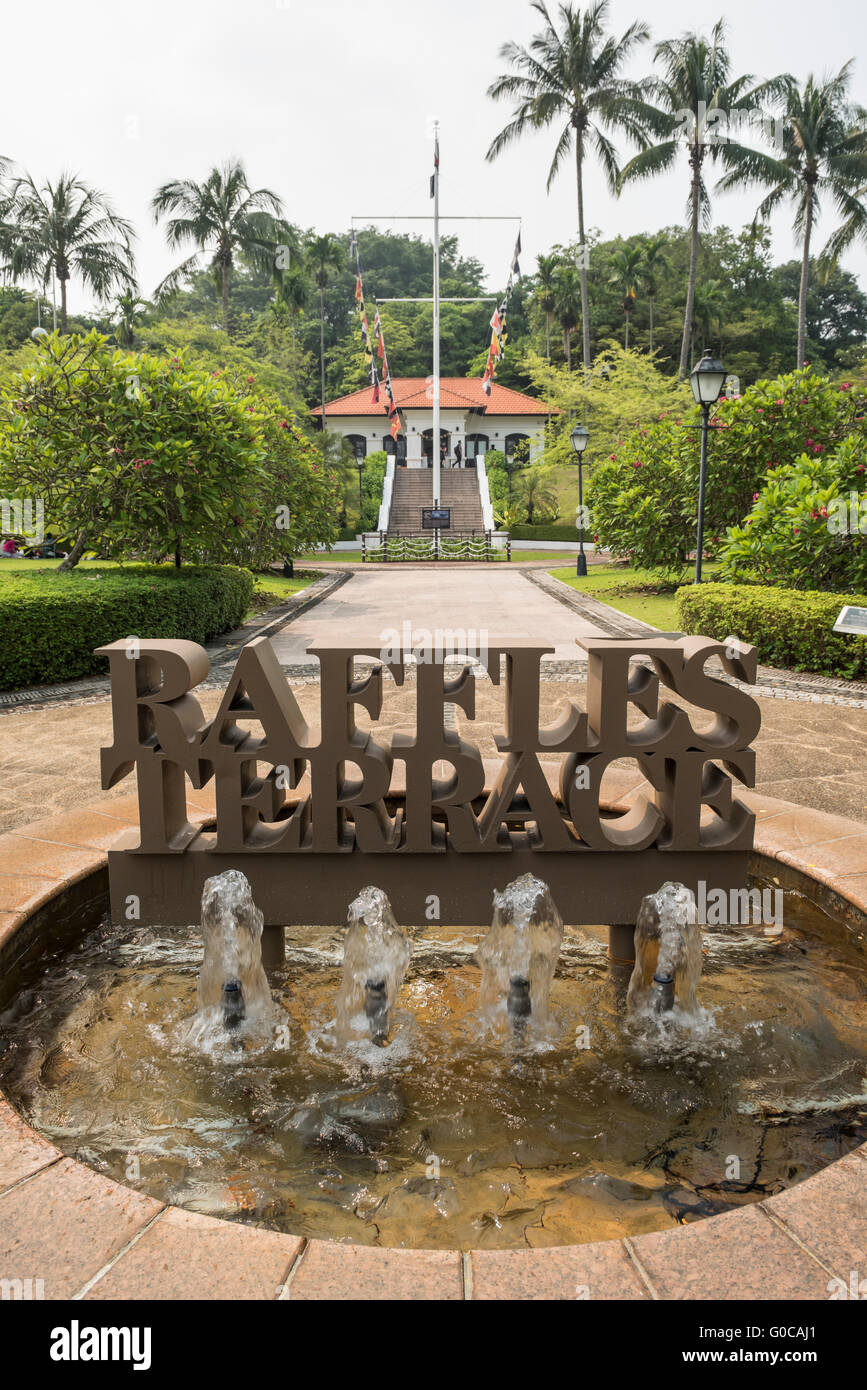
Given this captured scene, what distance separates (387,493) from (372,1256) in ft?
124

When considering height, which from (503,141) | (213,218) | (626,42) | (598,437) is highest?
(626,42)

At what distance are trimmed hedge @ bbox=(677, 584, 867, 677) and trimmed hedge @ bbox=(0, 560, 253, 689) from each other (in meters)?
6.20

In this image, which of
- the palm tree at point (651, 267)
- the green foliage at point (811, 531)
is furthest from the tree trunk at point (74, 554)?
the palm tree at point (651, 267)

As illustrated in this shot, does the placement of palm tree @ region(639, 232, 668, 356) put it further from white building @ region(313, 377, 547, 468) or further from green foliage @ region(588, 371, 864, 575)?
green foliage @ region(588, 371, 864, 575)

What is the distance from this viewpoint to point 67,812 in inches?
182

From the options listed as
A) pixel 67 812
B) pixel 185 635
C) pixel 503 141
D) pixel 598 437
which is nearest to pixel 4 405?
pixel 185 635

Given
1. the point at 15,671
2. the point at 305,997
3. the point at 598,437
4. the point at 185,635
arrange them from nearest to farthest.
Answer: the point at 305,997, the point at 15,671, the point at 185,635, the point at 598,437

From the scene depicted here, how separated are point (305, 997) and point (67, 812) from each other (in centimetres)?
192

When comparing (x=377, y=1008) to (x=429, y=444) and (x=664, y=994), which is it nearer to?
(x=664, y=994)

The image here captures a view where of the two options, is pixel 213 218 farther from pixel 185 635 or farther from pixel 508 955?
pixel 508 955

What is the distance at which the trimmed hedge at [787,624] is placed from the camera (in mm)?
9141

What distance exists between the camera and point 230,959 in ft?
10.5

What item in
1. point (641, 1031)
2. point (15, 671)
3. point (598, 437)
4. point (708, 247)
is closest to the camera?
point (641, 1031)

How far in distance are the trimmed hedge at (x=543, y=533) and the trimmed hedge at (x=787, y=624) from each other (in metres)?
22.7
